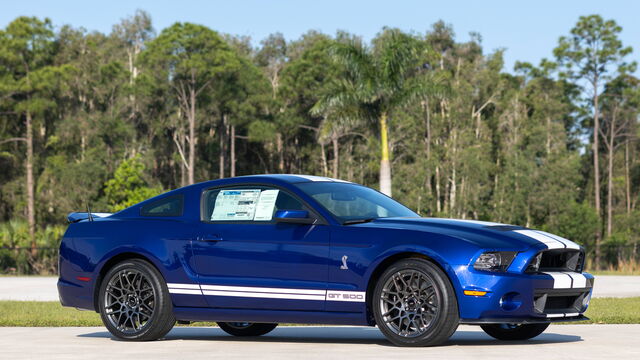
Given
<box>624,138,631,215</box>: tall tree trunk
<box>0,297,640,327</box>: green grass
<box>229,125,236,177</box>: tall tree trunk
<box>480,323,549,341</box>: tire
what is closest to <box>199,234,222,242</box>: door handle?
<box>480,323,549,341</box>: tire

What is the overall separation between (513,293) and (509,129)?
75091 millimetres

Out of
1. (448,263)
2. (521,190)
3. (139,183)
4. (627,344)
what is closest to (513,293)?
(448,263)

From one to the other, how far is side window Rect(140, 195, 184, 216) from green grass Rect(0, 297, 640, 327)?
9.62ft

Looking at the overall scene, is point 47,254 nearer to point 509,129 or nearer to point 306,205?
point 306,205

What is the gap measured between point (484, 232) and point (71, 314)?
→ 7.72 meters

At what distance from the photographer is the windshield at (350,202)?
393 inches

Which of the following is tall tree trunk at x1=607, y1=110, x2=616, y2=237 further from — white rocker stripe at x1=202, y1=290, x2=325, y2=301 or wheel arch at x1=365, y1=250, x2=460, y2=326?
wheel arch at x1=365, y1=250, x2=460, y2=326

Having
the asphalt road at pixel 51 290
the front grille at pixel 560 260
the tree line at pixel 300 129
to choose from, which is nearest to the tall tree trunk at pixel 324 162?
the tree line at pixel 300 129

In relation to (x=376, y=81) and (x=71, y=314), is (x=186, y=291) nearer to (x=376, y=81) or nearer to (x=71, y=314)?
(x=71, y=314)

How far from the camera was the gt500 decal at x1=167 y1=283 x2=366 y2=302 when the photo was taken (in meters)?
9.49

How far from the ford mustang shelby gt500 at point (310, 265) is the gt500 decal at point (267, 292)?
0.4 inches

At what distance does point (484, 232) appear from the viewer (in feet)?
30.8

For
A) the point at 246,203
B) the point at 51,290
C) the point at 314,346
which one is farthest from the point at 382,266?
the point at 51,290

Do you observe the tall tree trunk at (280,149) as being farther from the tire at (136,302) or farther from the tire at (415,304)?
the tire at (415,304)
